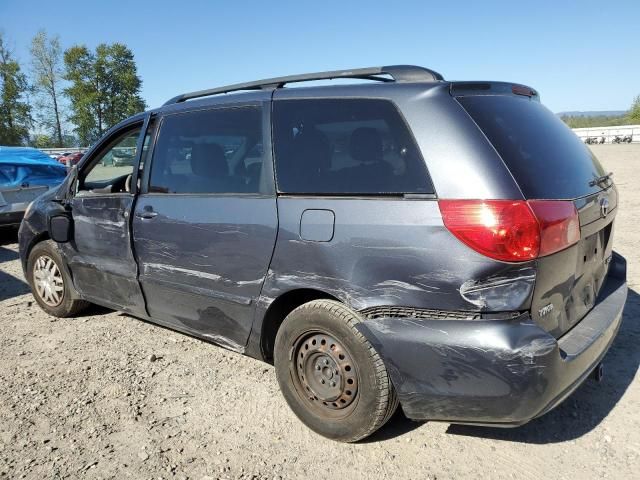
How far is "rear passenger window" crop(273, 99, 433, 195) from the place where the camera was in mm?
2387

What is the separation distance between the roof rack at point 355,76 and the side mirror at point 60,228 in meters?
1.64

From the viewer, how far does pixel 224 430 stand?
282cm

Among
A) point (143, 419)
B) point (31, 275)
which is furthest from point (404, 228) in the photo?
point (31, 275)

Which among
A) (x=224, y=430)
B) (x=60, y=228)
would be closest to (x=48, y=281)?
(x=60, y=228)

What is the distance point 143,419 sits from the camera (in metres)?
2.96

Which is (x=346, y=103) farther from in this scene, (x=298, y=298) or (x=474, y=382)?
(x=474, y=382)

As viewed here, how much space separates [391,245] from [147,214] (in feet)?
6.57

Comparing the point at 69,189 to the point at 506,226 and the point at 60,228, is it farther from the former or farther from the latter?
the point at 506,226

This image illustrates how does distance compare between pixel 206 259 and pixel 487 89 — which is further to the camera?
pixel 206 259

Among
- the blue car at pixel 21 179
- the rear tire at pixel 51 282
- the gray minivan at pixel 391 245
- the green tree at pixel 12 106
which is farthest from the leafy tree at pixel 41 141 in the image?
the gray minivan at pixel 391 245

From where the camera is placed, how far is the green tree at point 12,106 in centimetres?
4644

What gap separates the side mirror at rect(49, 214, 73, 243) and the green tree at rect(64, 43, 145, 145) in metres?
56.7

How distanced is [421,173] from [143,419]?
219 cm

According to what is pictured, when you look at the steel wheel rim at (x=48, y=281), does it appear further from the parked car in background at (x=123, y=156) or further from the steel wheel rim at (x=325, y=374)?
the steel wheel rim at (x=325, y=374)
